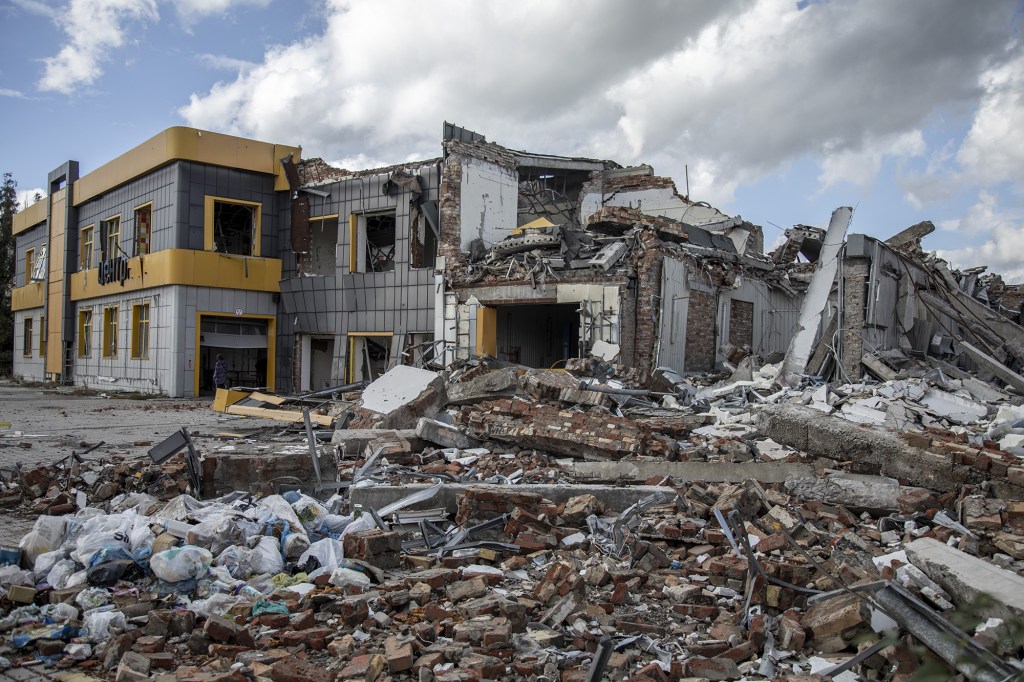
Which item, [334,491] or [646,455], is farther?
[646,455]

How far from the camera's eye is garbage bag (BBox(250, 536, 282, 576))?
459 cm

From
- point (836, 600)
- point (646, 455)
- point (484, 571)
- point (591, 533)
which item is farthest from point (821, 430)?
point (484, 571)

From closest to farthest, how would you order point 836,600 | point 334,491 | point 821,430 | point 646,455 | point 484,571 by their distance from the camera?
point 836,600
point 484,571
point 334,491
point 821,430
point 646,455

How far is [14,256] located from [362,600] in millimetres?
37328

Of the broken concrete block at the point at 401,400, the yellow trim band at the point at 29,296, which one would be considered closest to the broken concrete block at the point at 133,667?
the broken concrete block at the point at 401,400

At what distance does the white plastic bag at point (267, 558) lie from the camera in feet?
15.1

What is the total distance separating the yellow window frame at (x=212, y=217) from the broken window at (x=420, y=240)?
5.28 m

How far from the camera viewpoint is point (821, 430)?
7.57 metres

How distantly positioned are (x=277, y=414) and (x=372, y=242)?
8578 millimetres

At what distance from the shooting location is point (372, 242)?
20.2m

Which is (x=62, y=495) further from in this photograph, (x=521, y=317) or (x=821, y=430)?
(x=521, y=317)

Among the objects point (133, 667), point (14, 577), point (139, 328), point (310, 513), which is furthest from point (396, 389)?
point (139, 328)

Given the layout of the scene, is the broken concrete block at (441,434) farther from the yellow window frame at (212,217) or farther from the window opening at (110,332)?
the window opening at (110,332)

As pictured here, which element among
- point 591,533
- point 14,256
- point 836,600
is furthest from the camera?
point 14,256
